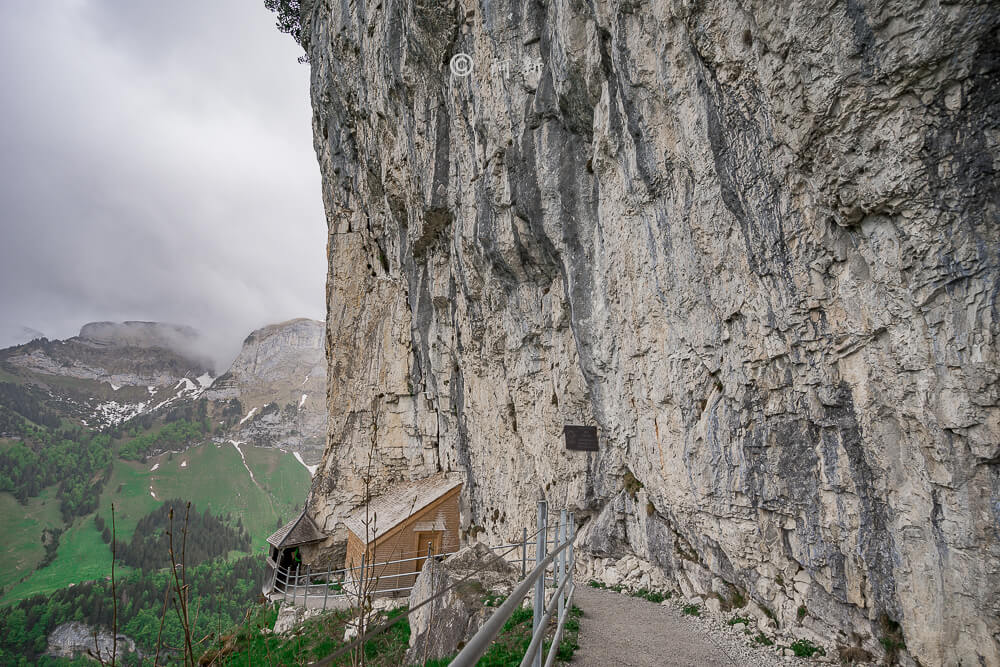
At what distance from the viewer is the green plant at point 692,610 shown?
8.84 m

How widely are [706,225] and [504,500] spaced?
12.2 meters

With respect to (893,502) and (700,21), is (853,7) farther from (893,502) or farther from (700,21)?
(893,502)

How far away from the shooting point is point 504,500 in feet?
57.5

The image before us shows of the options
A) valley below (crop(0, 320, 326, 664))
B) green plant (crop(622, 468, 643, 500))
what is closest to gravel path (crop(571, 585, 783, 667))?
green plant (crop(622, 468, 643, 500))

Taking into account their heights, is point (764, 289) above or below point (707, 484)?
above

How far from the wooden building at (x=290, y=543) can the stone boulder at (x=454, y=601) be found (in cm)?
1629

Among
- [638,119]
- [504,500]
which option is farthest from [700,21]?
[504,500]

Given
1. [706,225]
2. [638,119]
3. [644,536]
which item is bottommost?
[644,536]

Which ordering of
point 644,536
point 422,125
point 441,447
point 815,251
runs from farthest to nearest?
point 441,447
point 422,125
point 644,536
point 815,251

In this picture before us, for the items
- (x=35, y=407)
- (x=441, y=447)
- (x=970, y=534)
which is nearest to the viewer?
(x=970, y=534)

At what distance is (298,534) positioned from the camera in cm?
2417

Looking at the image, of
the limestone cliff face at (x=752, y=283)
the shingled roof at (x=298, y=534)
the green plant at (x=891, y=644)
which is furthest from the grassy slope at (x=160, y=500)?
the green plant at (x=891, y=644)

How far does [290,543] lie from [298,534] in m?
0.68

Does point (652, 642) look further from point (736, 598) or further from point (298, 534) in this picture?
point (298, 534)
